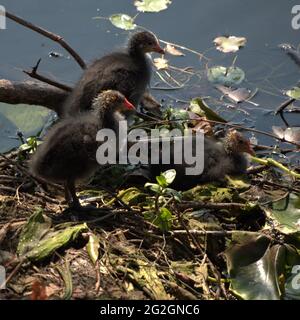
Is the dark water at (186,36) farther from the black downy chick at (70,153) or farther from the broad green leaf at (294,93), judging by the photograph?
the black downy chick at (70,153)

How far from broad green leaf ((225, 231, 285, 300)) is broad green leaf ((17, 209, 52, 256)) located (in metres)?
0.95

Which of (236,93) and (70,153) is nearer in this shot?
(70,153)

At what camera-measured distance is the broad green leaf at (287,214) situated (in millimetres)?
3789

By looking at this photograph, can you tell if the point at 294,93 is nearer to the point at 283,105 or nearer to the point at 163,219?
the point at 283,105

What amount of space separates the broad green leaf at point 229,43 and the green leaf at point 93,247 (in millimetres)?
2945

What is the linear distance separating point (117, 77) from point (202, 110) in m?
0.83

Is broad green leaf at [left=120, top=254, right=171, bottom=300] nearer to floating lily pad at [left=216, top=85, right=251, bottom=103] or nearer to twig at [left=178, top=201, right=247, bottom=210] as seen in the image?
twig at [left=178, top=201, right=247, bottom=210]

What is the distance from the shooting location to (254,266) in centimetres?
362

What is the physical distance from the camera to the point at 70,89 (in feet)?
16.7

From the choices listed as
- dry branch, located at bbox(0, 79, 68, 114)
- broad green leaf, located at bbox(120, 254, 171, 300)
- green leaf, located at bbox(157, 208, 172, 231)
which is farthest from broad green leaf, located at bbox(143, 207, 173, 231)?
dry branch, located at bbox(0, 79, 68, 114)

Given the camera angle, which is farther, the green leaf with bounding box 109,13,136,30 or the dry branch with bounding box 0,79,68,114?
the green leaf with bounding box 109,13,136,30

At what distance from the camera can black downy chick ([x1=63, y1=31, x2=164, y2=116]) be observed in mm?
4473

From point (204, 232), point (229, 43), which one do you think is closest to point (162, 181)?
point (204, 232)
